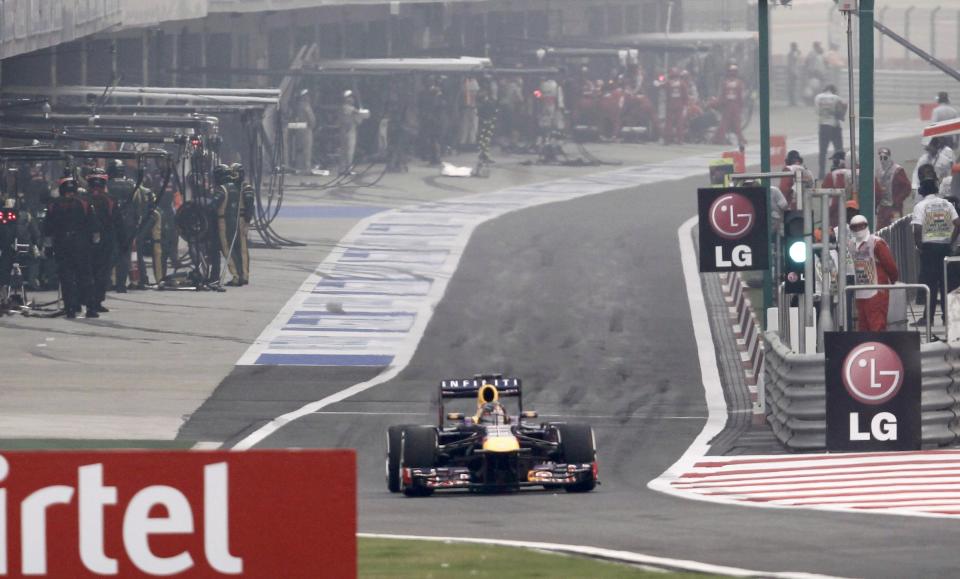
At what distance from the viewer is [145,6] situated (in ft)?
129

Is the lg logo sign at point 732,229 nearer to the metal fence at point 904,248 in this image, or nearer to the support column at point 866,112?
the support column at point 866,112

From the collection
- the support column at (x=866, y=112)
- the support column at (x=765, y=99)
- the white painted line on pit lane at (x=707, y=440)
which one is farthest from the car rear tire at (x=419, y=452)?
the support column at (x=866, y=112)

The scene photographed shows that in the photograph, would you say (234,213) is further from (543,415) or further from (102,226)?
(543,415)

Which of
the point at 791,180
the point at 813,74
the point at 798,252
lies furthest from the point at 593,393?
the point at 813,74

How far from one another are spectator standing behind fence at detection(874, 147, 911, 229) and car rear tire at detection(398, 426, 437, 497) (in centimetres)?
1644

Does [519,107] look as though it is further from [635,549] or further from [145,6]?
[635,549]

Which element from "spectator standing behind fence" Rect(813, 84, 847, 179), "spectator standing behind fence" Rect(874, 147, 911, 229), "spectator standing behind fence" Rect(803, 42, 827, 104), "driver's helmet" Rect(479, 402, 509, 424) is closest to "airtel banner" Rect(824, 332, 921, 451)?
"driver's helmet" Rect(479, 402, 509, 424)

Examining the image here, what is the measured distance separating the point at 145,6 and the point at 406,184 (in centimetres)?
929

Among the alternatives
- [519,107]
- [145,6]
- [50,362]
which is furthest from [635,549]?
[519,107]

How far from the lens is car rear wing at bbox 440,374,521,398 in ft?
56.5

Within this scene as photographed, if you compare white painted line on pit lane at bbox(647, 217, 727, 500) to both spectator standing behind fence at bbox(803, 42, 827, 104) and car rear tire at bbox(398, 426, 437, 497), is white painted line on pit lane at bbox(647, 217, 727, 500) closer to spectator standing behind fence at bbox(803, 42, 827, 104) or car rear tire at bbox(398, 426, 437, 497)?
car rear tire at bbox(398, 426, 437, 497)

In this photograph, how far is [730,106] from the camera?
187 ft

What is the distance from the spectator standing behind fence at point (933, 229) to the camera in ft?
80.3

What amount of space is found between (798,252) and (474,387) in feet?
14.4
